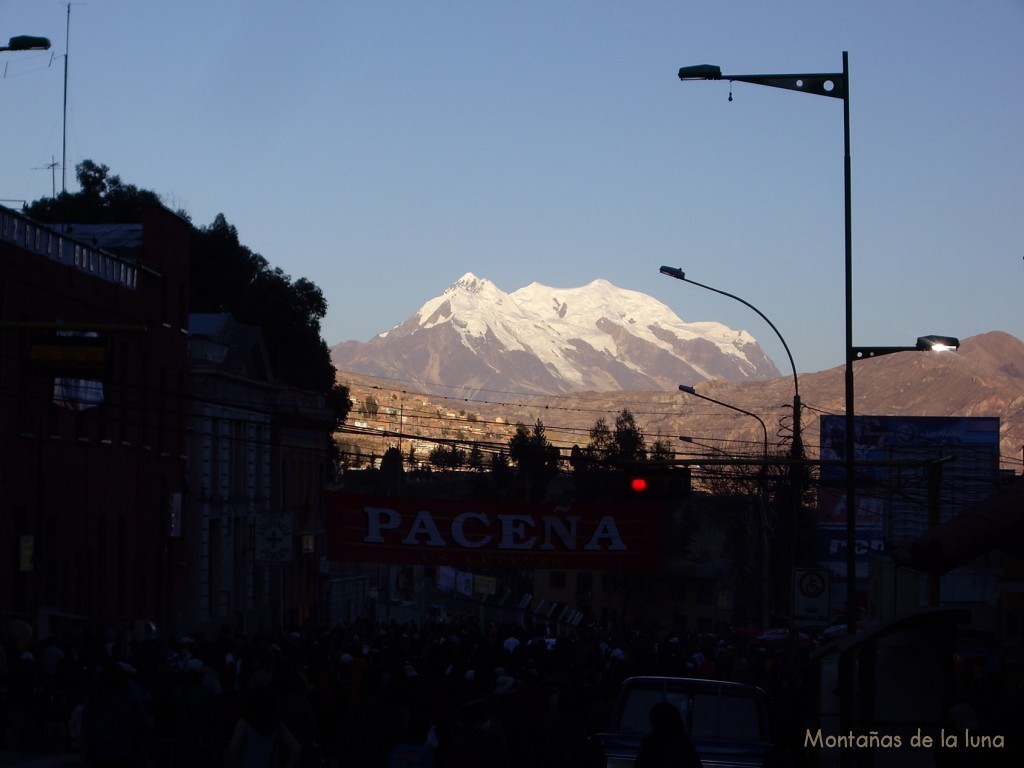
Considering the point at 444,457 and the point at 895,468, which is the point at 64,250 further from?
the point at 444,457

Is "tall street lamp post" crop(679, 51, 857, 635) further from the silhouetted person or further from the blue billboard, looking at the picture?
the blue billboard

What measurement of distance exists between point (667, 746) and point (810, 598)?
54.8ft

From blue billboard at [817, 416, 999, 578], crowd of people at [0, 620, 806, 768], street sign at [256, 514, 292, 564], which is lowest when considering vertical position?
crowd of people at [0, 620, 806, 768]

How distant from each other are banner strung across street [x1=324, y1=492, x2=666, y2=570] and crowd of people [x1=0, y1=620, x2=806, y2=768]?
2.29 m

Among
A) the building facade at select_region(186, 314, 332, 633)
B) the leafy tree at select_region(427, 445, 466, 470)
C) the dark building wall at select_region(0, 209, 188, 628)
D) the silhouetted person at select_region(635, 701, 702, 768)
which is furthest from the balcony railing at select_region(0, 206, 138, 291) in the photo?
the silhouetted person at select_region(635, 701, 702, 768)

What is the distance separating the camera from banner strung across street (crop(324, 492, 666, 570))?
1152 inches

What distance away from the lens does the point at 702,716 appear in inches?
613

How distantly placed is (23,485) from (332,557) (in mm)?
7407

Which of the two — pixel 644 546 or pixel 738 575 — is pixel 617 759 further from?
pixel 738 575

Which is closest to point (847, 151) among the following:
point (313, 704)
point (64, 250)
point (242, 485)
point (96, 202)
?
point (313, 704)

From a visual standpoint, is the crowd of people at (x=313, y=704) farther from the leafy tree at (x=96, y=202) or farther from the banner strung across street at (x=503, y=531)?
the leafy tree at (x=96, y=202)

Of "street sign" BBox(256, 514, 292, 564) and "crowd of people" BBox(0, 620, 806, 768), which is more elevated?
"street sign" BBox(256, 514, 292, 564)

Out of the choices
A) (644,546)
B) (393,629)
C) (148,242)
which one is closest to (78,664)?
(644,546)

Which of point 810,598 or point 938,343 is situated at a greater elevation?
point 938,343
